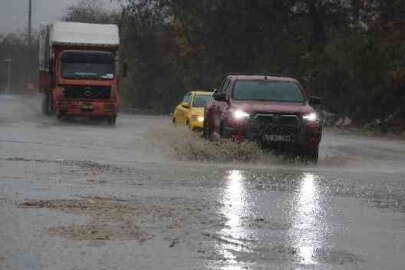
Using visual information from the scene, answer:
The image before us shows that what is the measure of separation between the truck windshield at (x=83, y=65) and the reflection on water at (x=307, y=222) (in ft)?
67.6

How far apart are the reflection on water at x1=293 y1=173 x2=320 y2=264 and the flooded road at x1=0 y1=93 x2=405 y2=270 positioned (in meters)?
0.01

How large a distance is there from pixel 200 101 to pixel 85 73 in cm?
595

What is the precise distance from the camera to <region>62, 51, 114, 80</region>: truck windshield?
111 feet

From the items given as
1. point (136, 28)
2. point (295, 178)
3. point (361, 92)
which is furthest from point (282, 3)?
point (295, 178)

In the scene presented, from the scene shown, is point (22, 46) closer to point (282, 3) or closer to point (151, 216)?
point (282, 3)

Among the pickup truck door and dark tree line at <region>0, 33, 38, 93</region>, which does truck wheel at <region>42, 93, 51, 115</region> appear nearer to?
the pickup truck door

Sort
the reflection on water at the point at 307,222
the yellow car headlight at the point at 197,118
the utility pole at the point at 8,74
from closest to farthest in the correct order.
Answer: the reflection on water at the point at 307,222, the yellow car headlight at the point at 197,118, the utility pole at the point at 8,74

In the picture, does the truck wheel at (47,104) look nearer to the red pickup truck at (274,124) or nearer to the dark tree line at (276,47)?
the dark tree line at (276,47)

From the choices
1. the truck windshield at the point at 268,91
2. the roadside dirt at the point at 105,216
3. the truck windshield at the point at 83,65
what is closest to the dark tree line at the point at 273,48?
the truck windshield at the point at 83,65

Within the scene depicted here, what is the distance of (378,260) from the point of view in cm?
814

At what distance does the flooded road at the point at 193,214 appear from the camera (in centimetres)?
797

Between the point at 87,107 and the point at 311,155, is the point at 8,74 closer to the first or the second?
the point at 87,107

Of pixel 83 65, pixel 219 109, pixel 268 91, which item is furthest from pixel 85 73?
pixel 268 91

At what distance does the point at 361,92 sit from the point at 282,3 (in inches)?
470
